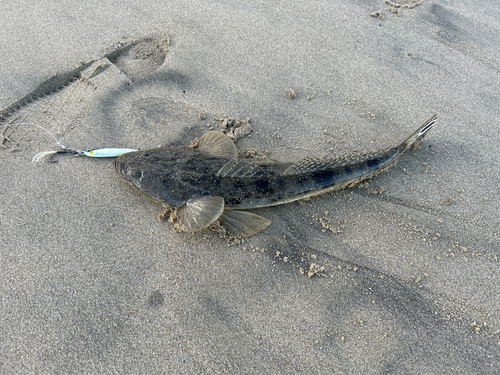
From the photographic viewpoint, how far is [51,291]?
2.62 m

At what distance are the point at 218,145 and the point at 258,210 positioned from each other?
2.87ft

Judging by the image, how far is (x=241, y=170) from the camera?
3.08 m

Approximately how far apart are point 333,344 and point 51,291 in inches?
99.4

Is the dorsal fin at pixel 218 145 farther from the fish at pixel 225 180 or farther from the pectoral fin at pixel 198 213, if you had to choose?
the pectoral fin at pixel 198 213

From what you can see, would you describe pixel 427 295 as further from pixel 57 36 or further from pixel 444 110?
pixel 57 36

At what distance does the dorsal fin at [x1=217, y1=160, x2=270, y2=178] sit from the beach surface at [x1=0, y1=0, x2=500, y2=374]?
17.4 inches

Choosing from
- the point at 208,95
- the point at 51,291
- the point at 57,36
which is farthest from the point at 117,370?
the point at 57,36

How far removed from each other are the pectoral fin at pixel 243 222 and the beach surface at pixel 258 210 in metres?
0.11

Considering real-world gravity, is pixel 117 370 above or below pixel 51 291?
below

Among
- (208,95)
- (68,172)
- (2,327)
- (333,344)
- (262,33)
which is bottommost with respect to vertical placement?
(333,344)

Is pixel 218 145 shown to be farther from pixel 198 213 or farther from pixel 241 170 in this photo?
pixel 198 213

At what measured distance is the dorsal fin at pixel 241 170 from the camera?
306cm

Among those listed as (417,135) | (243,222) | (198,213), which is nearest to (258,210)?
(243,222)

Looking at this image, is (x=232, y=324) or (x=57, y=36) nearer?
(x=232, y=324)
